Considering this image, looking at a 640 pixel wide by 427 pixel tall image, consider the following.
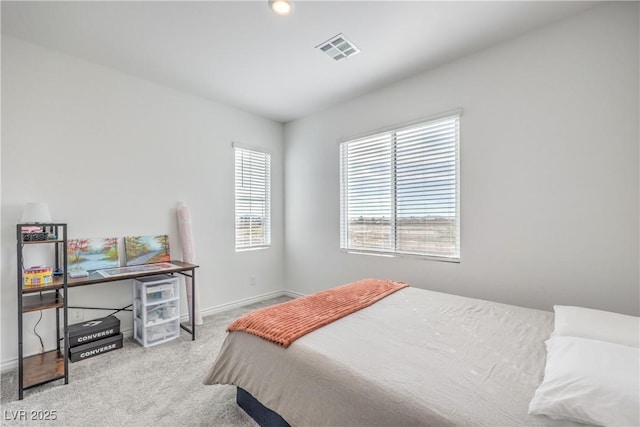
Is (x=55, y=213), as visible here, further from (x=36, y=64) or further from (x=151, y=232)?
(x=36, y=64)

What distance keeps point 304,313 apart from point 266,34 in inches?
89.0

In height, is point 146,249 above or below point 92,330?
above

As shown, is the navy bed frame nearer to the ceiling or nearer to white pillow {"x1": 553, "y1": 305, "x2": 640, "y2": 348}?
white pillow {"x1": 553, "y1": 305, "x2": 640, "y2": 348}

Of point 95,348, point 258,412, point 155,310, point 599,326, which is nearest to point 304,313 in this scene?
point 258,412

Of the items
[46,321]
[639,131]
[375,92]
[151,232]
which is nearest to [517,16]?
[639,131]

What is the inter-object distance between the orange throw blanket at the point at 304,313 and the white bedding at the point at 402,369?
0.05 meters

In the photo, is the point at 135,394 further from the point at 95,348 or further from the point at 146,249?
the point at 146,249

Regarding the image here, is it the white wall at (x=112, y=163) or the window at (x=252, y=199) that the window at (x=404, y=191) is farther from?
the white wall at (x=112, y=163)

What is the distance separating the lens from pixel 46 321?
2545 millimetres

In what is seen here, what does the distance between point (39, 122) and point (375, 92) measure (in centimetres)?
338

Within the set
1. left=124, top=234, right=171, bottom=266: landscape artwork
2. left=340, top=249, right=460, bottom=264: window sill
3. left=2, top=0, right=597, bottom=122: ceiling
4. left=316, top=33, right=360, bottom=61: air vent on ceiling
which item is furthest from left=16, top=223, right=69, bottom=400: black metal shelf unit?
left=340, top=249, right=460, bottom=264: window sill

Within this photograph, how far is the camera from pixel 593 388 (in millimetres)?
926

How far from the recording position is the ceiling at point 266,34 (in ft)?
6.89

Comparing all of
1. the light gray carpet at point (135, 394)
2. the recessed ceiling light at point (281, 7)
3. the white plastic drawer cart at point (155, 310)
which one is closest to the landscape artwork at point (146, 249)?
the white plastic drawer cart at point (155, 310)
